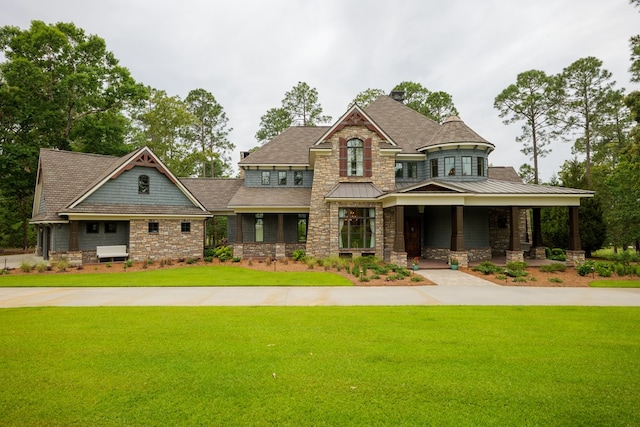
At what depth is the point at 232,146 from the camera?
4028 centimetres

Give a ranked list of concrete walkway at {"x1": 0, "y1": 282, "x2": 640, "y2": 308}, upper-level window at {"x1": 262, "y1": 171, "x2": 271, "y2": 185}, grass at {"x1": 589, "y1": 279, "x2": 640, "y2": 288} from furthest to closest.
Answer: upper-level window at {"x1": 262, "y1": 171, "x2": 271, "y2": 185}
grass at {"x1": 589, "y1": 279, "x2": 640, "y2": 288}
concrete walkway at {"x1": 0, "y1": 282, "x2": 640, "y2": 308}

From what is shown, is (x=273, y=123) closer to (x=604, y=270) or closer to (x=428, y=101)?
(x=428, y=101)

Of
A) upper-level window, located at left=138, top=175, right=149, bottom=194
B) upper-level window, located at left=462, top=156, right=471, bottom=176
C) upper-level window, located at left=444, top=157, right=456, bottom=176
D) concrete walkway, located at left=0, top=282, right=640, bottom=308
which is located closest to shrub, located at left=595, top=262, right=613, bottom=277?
concrete walkway, located at left=0, top=282, right=640, bottom=308

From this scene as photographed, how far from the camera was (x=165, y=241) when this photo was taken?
2006cm

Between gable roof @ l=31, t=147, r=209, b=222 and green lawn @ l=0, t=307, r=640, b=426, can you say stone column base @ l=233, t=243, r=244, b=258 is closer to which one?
gable roof @ l=31, t=147, r=209, b=222

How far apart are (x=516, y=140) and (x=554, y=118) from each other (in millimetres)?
3770

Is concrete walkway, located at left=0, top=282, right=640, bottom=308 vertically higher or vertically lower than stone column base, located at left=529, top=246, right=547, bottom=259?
lower

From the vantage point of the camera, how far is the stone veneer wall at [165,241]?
1931 centimetres

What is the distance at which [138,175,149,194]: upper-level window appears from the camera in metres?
20.1

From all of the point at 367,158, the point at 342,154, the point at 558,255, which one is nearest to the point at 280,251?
the point at 342,154

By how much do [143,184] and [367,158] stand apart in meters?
15.3

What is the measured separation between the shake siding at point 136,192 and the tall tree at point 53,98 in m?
13.6

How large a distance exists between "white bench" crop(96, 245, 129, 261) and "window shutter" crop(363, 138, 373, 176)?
16.5 m

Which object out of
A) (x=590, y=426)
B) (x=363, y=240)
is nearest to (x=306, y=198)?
(x=363, y=240)
